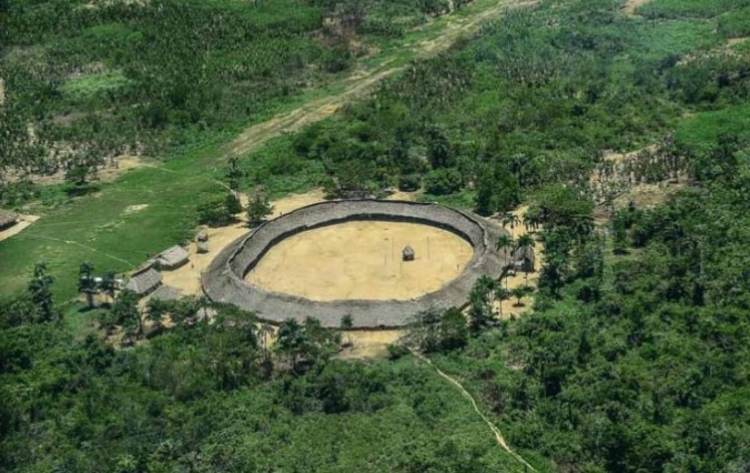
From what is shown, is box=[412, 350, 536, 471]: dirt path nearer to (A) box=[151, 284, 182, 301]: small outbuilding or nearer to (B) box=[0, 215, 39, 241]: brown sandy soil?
(A) box=[151, 284, 182, 301]: small outbuilding

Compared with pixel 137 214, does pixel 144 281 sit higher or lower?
lower

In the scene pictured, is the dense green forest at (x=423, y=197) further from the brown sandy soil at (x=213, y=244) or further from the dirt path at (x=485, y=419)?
the brown sandy soil at (x=213, y=244)

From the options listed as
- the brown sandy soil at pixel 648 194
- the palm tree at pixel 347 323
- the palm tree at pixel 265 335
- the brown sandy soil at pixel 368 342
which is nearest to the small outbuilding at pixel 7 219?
the palm tree at pixel 265 335

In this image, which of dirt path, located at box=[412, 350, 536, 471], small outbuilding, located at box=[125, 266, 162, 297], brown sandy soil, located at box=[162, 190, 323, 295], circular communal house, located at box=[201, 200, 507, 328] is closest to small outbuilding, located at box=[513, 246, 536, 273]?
circular communal house, located at box=[201, 200, 507, 328]

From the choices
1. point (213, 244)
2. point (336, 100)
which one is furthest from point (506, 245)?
point (336, 100)

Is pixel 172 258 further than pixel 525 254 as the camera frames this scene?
Yes

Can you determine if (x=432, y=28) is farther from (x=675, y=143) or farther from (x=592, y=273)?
(x=592, y=273)

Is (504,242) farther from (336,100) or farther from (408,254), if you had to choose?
(336,100)
